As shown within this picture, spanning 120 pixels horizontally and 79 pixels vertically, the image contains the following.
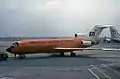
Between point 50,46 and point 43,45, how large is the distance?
1.58m

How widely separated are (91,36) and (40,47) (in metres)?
14.2

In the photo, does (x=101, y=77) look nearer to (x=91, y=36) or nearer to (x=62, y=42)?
(x=62, y=42)

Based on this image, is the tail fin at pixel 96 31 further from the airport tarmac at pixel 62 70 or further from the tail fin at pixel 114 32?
the airport tarmac at pixel 62 70

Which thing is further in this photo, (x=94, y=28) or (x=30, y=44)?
(x=94, y=28)

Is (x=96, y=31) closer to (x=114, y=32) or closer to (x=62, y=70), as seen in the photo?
(x=114, y=32)

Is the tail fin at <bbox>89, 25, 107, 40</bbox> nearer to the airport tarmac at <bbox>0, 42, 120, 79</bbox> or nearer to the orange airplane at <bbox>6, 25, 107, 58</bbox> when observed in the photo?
the orange airplane at <bbox>6, 25, 107, 58</bbox>

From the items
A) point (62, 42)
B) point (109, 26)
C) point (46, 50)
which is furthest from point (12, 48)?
point (109, 26)

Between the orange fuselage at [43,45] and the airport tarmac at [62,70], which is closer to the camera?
the airport tarmac at [62,70]

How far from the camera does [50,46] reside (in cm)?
5306

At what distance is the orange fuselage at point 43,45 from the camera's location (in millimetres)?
50725

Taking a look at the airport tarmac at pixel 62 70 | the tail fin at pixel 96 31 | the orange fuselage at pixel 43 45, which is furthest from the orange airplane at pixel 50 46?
the airport tarmac at pixel 62 70

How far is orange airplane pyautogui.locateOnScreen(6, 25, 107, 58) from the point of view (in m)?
50.8

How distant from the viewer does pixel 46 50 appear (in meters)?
53.1

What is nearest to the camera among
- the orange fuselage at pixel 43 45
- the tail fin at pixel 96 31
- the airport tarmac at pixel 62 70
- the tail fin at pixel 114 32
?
the airport tarmac at pixel 62 70
